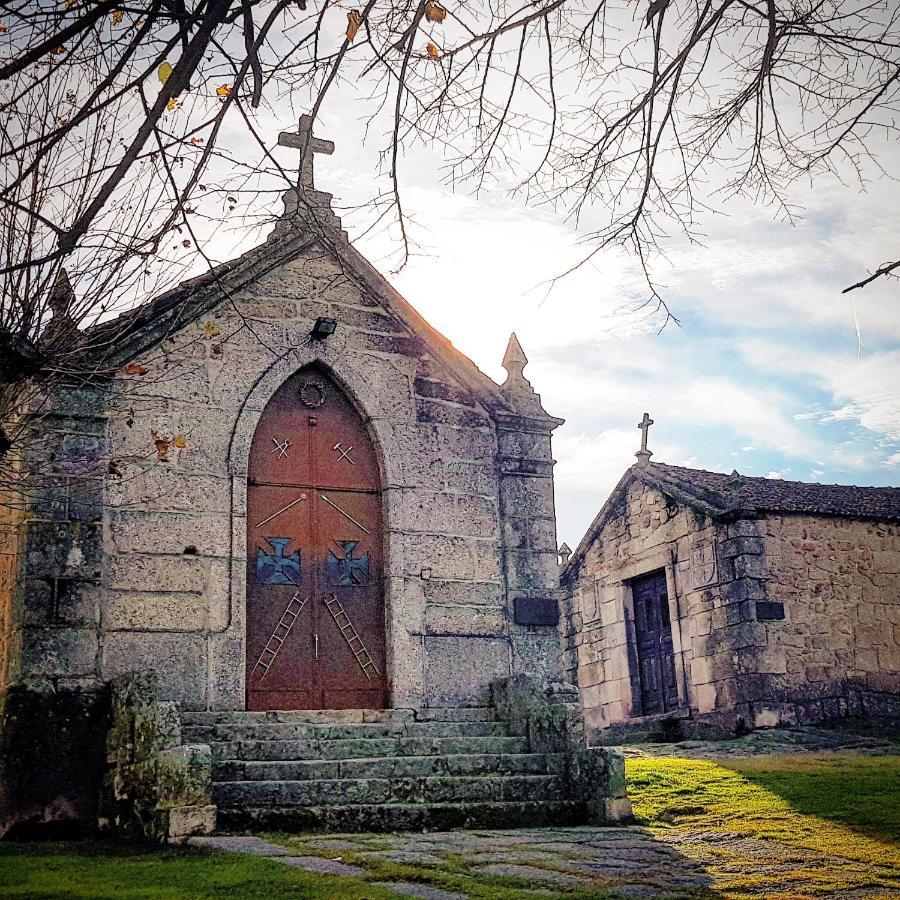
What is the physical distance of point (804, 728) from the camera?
15812mm

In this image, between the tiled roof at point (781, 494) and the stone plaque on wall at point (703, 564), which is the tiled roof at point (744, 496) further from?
the stone plaque on wall at point (703, 564)

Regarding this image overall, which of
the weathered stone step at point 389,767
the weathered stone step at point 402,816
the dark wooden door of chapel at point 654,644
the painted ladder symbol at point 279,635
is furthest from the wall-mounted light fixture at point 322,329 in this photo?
the dark wooden door of chapel at point 654,644

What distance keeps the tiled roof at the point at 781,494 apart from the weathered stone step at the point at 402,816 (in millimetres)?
9082

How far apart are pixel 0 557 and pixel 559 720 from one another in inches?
206

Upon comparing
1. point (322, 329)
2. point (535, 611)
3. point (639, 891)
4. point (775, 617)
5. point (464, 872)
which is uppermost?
point (322, 329)

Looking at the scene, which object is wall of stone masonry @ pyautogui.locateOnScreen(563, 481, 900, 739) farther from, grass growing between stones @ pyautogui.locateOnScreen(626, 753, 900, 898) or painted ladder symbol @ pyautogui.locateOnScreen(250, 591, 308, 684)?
painted ladder symbol @ pyautogui.locateOnScreen(250, 591, 308, 684)

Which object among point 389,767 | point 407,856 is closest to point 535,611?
point 389,767

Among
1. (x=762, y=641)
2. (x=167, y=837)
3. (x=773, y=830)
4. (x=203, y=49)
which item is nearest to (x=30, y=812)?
(x=167, y=837)

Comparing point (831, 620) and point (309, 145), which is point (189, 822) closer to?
point (309, 145)

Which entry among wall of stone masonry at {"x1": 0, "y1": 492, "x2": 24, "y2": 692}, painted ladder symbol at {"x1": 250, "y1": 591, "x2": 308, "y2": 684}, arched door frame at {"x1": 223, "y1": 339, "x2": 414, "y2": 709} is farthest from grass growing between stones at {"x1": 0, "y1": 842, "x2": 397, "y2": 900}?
painted ladder symbol at {"x1": 250, "y1": 591, "x2": 308, "y2": 684}

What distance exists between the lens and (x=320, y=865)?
644cm

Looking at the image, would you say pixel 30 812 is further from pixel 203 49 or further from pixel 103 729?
pixel 203 49

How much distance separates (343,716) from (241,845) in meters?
3.06

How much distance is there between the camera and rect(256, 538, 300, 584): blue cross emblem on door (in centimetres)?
1084
